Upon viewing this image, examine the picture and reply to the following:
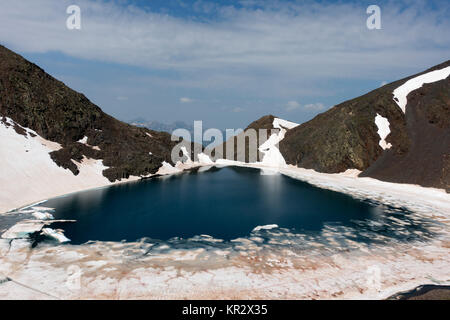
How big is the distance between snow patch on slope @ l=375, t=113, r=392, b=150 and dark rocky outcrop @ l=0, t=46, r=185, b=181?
49942 mm

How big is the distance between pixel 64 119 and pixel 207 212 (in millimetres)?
41437

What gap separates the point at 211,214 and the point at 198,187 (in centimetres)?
1877

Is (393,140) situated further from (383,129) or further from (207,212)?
(207,212)

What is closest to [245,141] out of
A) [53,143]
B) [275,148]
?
[275,148]

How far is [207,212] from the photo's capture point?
32.9 metres

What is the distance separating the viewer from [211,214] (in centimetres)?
3198

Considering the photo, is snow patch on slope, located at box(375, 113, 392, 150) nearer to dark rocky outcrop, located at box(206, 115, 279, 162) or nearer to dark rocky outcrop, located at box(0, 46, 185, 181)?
dark rocky outcrop, located at box(206, 115, 279, 162)

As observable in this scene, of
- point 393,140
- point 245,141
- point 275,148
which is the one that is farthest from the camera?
point 245,141

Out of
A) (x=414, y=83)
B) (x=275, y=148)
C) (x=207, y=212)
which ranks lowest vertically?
(x=207, y=212)

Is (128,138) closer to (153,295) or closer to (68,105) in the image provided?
(68,105)

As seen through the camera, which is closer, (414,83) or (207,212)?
(207,212)

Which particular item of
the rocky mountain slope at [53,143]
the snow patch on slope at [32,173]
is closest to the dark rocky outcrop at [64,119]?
the rocky mountain slope at [53,143]
